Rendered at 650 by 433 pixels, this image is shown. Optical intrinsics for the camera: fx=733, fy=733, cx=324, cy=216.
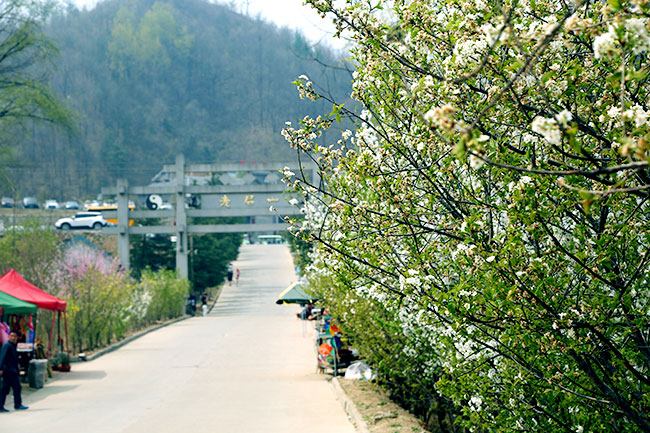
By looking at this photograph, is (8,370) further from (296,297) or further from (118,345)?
(118,345)

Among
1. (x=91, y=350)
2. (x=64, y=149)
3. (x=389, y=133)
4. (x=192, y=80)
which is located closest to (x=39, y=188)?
(x=64, y=149)

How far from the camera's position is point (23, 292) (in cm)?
1797

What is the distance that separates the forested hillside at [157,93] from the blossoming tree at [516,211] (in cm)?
13353

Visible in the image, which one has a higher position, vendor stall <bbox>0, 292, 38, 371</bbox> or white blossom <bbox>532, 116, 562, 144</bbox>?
white blossom <bbox>532, 116, 562, 144</bbox>

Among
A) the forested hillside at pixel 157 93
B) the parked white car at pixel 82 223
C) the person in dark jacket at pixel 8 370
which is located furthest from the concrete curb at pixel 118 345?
the forested hillside at pixel 157 93

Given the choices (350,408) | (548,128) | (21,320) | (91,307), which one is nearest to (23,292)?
(21,320)

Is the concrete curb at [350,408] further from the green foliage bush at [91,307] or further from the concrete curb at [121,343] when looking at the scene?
the green foliage bush at [91,307]

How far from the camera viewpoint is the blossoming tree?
435cm

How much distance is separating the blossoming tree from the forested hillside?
438 feet

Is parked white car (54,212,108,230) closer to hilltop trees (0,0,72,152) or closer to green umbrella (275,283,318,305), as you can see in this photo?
hilltop trees (0,0,72,152)

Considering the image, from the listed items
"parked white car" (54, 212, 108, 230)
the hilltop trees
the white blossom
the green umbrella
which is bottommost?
the green umbrella

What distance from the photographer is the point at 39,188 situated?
→ 130 metres

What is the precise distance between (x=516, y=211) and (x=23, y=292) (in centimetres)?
1616

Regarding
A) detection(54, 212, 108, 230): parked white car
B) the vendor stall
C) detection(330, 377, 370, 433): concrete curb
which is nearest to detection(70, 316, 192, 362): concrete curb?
the vendor stall
